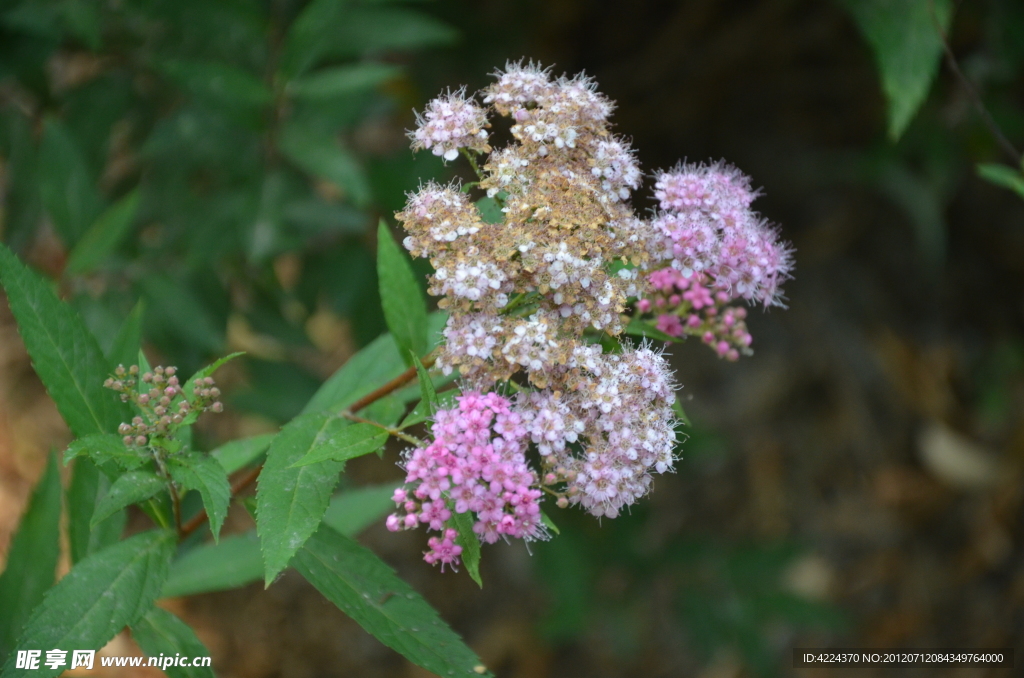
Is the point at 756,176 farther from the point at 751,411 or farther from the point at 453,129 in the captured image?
the point at 453,129

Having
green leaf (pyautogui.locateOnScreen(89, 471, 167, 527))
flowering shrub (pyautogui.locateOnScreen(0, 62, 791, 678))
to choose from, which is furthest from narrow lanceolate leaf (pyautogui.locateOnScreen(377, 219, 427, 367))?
green leaf (pyautogui.locateOnScreen(89, 471, 167, 527))

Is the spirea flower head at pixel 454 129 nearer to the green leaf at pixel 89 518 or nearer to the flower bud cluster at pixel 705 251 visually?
the flower bud cluster at pixel 705 251

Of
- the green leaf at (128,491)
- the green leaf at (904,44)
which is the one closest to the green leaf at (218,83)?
the green leaf at (128,491)

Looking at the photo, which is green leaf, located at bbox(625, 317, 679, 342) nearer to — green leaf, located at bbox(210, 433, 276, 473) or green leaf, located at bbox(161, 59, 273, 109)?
green leaf, located at bbox(210, 433, 276, 473)

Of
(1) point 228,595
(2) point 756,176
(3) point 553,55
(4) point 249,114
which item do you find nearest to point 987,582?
(2) point 756,176

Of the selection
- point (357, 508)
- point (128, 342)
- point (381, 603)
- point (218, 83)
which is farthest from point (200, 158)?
point (381, 603)

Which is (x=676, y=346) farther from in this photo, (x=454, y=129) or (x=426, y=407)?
(x=426, y=407)

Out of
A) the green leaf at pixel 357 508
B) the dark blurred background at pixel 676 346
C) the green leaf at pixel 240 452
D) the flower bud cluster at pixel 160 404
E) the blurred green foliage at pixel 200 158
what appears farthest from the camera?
the dark blurred background at pixel 676 346
